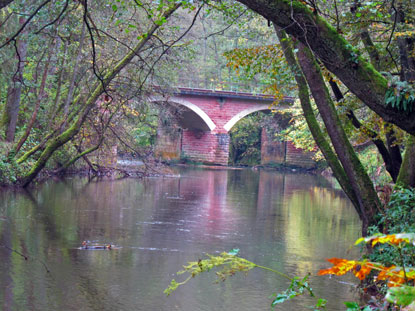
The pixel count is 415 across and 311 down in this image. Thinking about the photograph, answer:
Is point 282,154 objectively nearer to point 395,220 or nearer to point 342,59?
point 395,220

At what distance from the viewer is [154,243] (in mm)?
10195

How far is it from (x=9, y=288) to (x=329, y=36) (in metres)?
4.81

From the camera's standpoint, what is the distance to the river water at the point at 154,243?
707cm

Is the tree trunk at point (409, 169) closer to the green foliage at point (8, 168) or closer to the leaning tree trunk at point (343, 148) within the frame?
the leaning tree trunk at point (343, 148)

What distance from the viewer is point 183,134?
40875 mm

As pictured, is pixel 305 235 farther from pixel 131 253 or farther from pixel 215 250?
pixel 131 253

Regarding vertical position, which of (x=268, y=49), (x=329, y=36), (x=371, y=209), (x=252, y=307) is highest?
(x=268, y=49)

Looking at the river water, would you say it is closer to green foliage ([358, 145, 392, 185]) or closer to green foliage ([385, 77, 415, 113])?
green foliage ([385, 77, 415, 113])

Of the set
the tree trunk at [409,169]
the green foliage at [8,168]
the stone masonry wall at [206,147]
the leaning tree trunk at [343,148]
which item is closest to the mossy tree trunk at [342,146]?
the leaning tree trunk at [343,148]

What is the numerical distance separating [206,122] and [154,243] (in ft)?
92.4

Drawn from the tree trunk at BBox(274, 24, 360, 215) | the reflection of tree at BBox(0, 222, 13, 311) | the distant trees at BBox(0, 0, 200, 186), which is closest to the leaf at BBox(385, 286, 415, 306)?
the reflection of tree at BBox(0, 222, 13, 311)

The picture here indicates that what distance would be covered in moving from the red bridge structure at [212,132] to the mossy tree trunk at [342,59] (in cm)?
3089

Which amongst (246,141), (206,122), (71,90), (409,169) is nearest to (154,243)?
(409,169)

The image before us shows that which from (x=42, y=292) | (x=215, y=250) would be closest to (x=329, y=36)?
(x=42, y=292)
